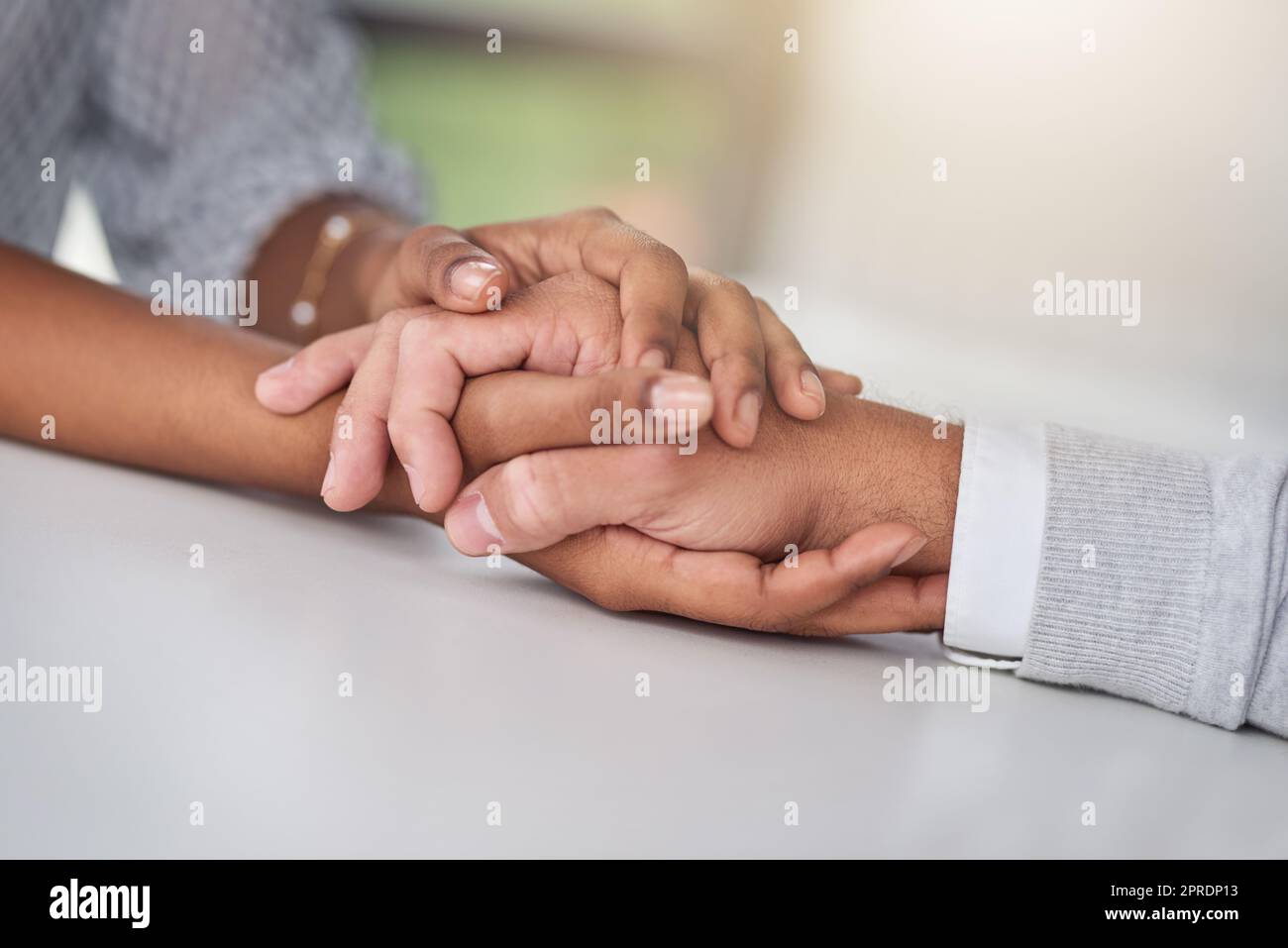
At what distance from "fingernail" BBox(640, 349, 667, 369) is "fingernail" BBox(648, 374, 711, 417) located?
61mm

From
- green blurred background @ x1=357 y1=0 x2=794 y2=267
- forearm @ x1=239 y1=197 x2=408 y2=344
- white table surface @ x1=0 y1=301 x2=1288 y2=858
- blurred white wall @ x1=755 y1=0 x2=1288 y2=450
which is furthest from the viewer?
green blurred background @ x1=357 y1=0 x2=794 y2=267

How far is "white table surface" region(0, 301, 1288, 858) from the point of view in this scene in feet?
1.31

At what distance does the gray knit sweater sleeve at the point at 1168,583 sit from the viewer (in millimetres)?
588

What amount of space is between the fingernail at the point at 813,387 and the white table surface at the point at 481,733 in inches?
5.6

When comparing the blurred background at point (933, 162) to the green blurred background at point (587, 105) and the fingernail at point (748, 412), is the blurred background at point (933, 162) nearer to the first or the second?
the green blurred background at point (587, 105)

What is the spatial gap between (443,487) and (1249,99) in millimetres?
1917

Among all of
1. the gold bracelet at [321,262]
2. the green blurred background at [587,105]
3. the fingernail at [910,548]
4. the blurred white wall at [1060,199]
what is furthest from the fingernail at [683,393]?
the green blurred background at [587,105]

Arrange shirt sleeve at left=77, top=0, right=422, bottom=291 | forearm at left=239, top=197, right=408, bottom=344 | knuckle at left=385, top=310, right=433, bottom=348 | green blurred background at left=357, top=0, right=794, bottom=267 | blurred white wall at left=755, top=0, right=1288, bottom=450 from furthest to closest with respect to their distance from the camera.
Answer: green blurred background at left=357, top=0, right=794, bottom=267, blurred white wall at left=755, top=0, right=1288, bottom=450, shirt sleeve at left=77, top=0, right=422, bottom=291, forearm at left=239, top=197, right=408, bottom=344, knuckle at left=385, top=310, right=433, bottom=348

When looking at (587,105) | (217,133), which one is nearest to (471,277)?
(217,133)

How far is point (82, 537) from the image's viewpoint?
2.07ft

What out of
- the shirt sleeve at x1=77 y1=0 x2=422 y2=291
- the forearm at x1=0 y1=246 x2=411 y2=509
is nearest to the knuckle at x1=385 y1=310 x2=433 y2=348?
the forearm at x1=0 y1=246 x2=411 y2=509

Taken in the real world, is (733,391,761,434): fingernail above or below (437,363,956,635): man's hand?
above

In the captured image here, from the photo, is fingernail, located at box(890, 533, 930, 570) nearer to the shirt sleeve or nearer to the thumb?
the thumb

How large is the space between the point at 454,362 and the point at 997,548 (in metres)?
0.32
